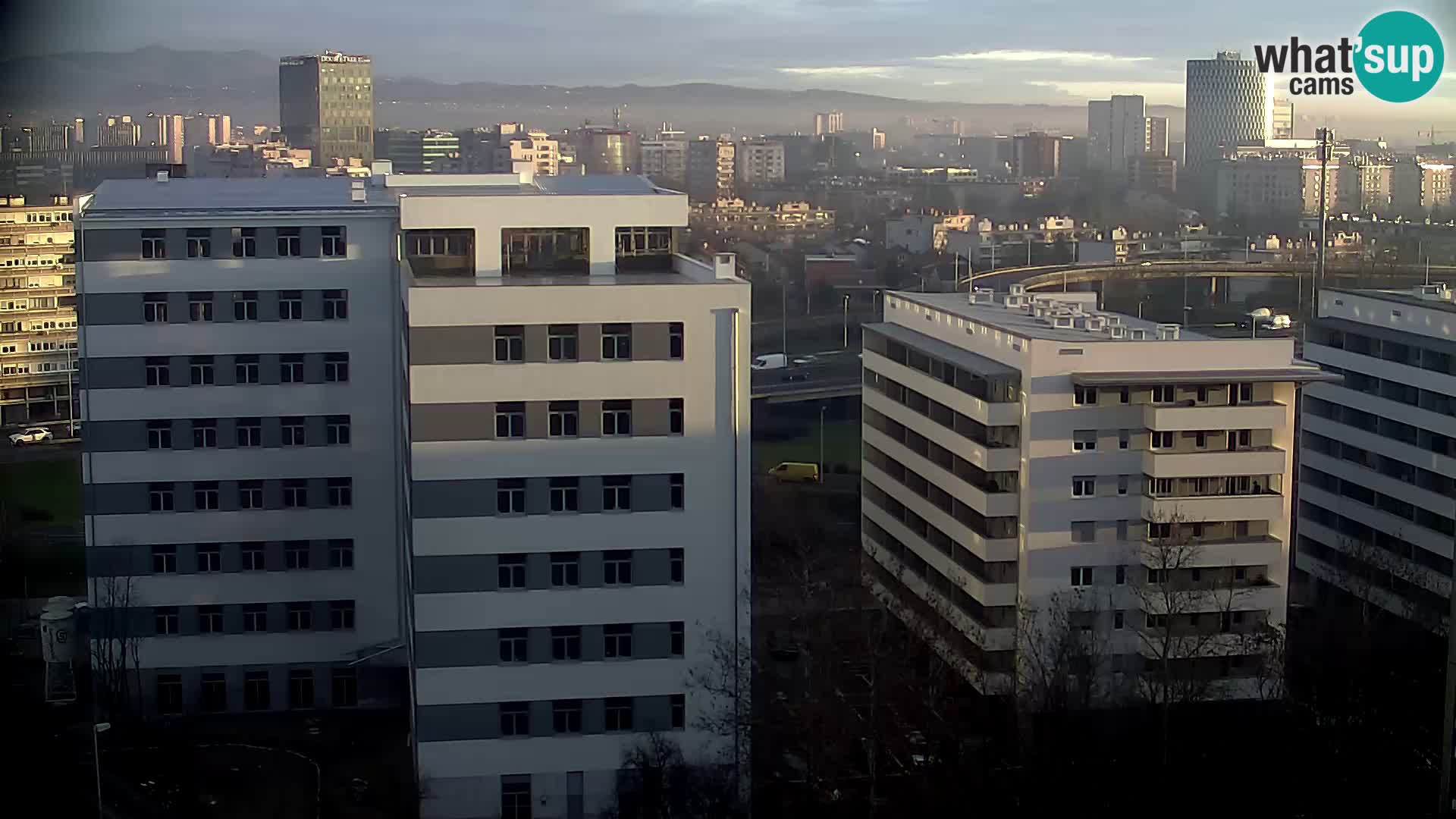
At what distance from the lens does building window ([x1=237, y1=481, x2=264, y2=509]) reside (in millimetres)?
5531

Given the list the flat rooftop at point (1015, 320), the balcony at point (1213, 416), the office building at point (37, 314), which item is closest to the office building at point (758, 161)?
the office building at point (37, 314)

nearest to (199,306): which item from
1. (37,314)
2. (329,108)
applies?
(37,314)

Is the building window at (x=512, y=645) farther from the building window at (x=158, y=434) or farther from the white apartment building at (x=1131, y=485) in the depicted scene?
the white apartment building at (x=1131, y=485)

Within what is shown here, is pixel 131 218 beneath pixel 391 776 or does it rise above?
above

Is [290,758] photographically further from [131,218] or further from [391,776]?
[131,218]

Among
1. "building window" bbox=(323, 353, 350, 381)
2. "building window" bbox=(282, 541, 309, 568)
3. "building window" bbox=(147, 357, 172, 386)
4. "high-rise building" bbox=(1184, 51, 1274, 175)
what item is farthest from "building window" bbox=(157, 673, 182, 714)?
"high-rise building" bbox=(1184, 51, 1274, 175)

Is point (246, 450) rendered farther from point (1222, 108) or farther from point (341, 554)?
point (1222, 108)

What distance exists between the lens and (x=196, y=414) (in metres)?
5.47

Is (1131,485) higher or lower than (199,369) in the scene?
lower

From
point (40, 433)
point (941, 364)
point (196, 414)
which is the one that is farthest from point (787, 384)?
point (196, 414)

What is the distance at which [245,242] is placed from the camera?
5504mm

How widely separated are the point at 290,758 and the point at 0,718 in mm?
852

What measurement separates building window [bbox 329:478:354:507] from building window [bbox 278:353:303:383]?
36 cm

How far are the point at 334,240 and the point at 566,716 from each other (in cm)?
195
